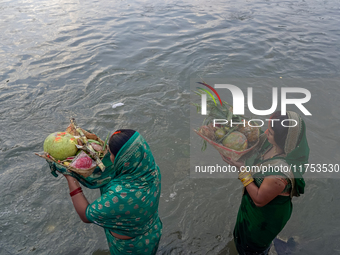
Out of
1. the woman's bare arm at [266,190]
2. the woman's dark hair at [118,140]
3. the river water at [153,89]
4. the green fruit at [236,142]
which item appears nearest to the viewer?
the woman's dark hair at [118,140]

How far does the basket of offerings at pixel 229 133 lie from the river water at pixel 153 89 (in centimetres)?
167

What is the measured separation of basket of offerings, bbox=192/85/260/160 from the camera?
95.9 inches

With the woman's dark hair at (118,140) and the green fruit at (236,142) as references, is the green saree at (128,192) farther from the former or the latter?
the green fruit at (236,142)

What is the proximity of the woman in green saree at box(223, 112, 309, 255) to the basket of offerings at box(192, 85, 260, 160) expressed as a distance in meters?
0.11

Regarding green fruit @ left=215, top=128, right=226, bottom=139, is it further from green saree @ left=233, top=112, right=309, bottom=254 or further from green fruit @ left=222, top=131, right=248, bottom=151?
green saree @ left=233, top=112, right=309, bottom=254

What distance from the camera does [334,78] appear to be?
6785mm

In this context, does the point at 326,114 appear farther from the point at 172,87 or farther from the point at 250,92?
the point at 172,87

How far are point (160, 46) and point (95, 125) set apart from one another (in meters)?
4.43

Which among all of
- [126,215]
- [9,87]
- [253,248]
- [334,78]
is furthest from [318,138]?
[9,87]

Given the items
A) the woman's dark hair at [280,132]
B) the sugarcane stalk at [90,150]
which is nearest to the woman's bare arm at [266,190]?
the woman's dark hair at [280,132]

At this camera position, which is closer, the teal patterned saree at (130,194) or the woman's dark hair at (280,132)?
the teal patterned saree at (130,194)

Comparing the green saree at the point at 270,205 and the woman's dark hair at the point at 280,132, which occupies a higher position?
the woman's dark hair at the point at 280,132

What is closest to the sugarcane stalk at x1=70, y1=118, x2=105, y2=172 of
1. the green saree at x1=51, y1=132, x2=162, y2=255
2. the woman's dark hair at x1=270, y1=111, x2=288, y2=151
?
the green saree at x1=51, y1=132, x2=162, y2=255

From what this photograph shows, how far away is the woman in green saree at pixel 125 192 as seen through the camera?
201cm
